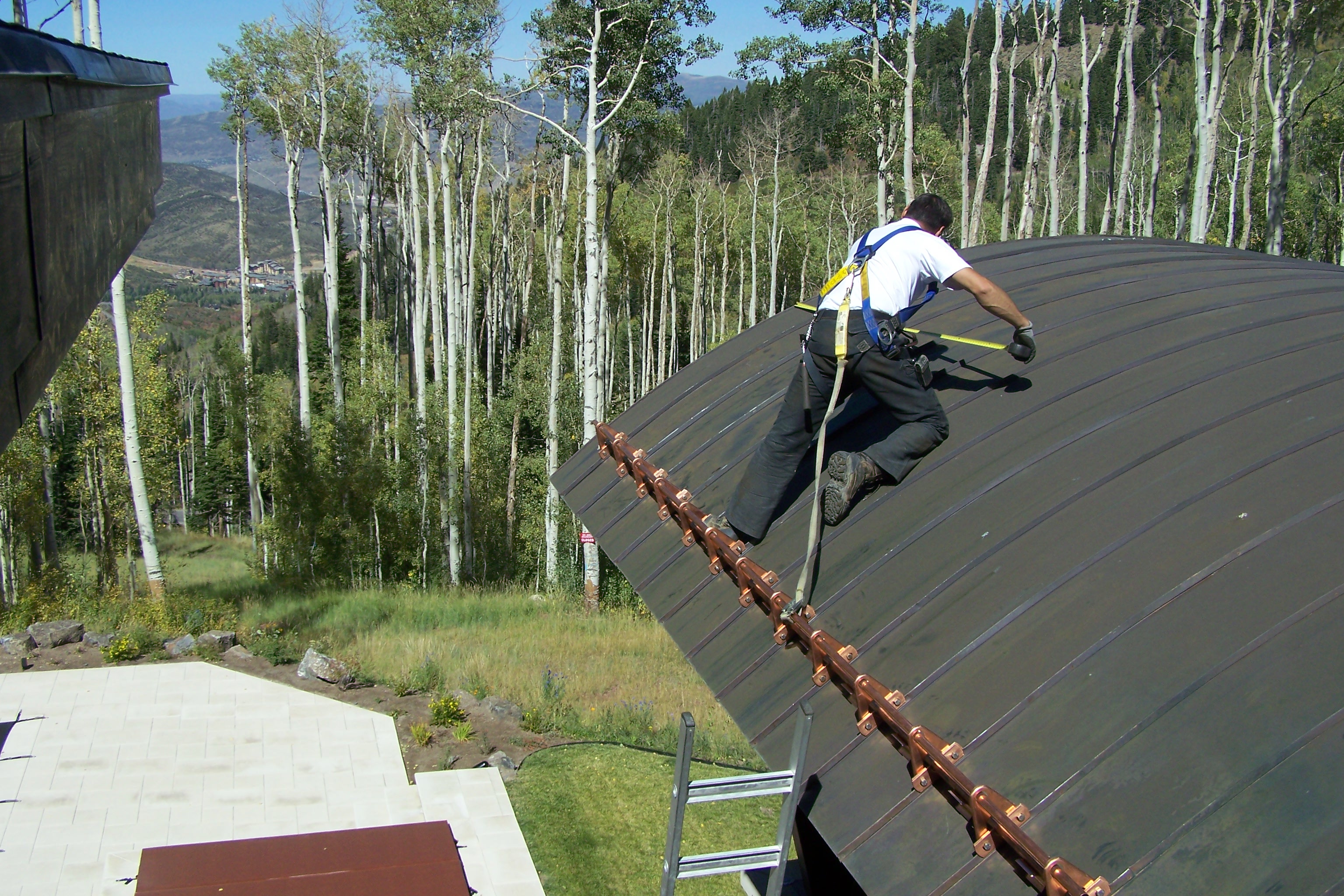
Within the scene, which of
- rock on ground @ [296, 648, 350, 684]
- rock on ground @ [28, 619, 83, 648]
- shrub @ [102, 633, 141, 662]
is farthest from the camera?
rock on ground @ [28, 619, 83, 648]

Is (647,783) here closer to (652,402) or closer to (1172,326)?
(652,402)

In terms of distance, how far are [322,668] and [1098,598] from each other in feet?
41.8

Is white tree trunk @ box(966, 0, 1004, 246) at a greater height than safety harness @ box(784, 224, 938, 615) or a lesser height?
greater

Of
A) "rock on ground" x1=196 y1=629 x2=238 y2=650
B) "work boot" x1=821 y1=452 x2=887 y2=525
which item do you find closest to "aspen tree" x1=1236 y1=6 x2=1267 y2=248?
"work boot" x1=821 y1=452 x2=887 y2=525

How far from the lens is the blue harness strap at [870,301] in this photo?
4.53 meters

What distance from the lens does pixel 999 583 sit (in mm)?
3836

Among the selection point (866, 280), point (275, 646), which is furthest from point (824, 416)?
point (275, 646)

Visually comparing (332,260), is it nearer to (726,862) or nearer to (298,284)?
(298,284)

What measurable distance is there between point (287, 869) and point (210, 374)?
58.0 metres

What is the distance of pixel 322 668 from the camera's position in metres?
14.0

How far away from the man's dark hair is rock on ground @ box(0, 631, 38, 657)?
604 inches

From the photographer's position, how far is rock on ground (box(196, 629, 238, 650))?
15.2 metres

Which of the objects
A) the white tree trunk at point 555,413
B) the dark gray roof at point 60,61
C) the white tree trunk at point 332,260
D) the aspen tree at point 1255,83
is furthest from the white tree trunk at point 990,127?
the dark gray roof at point 60,61

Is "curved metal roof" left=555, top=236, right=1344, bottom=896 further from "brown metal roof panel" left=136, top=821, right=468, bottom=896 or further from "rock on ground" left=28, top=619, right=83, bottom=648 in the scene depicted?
"rock on ground" left=28, top=619, right=83, bottom=648
